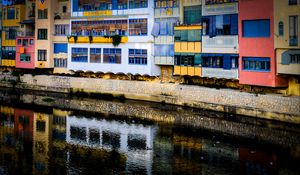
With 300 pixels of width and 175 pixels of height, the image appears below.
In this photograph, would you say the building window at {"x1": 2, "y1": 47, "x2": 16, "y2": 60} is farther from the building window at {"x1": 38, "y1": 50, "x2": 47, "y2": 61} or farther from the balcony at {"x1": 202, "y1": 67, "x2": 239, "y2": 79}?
the balcony at {"x1": 202, "y1": 67, "x2": 239, "y2": 79}

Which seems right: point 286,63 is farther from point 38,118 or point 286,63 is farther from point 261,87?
point 38,118

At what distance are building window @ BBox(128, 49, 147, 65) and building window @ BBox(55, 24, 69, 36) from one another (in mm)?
8338

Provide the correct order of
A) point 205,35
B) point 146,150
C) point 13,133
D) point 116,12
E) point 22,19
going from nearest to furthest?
point 146,150 < point 13,133 < point 205,35 < point 116,12 < point 22,19

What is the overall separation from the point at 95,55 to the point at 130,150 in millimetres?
19507

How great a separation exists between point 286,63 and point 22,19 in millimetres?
29782

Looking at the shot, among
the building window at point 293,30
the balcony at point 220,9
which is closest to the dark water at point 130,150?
the building window at point 293,30

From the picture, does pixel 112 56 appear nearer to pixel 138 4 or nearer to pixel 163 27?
pixel 138 4

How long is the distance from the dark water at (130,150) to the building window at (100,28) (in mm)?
11315

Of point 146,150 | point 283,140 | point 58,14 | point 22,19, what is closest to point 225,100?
point 283,140

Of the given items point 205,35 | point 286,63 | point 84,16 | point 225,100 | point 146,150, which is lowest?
point 146,150

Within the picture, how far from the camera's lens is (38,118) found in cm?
3114

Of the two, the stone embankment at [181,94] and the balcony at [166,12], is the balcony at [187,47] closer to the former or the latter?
the balcony at [166,12]

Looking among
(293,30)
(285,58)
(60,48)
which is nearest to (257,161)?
(285,58)

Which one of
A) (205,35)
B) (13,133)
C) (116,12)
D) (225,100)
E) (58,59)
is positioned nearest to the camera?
(13,133)
